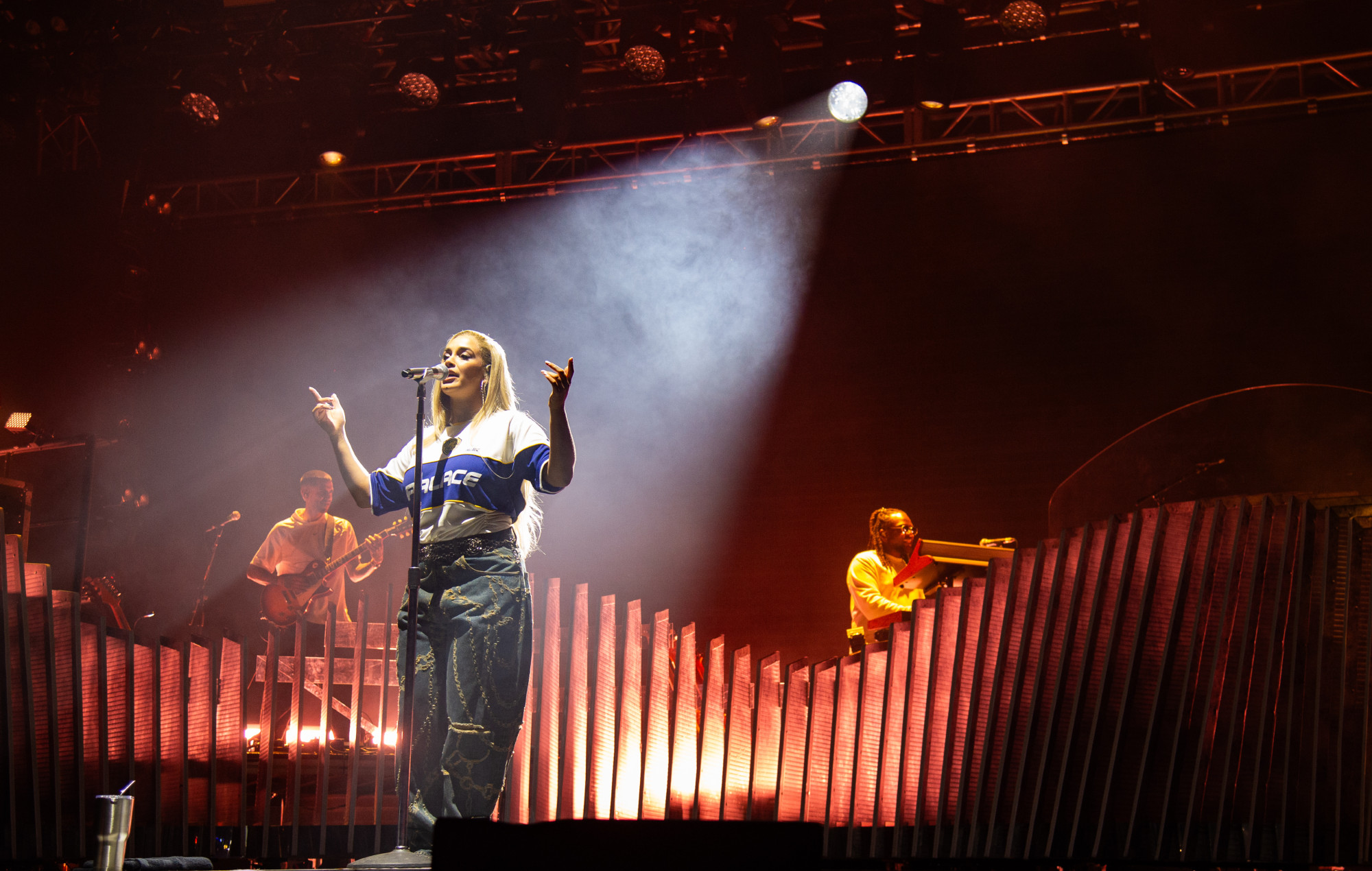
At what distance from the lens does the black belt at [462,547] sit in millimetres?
3240

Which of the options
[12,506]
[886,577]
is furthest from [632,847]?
[12,506]

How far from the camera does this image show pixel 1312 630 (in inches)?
141

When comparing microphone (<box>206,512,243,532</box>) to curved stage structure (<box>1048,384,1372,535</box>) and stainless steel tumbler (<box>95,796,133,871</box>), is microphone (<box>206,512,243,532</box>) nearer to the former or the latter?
curved stage structure (<box>1048,384,1372,535</box>)

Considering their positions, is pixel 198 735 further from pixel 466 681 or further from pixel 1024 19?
pixel 1024 19

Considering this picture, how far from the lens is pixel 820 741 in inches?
161

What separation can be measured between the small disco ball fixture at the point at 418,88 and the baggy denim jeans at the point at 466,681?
541 centimetres

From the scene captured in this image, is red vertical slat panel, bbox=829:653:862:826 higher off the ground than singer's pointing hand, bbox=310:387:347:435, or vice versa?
singer's pointing hand, bbox=310:387:347:435

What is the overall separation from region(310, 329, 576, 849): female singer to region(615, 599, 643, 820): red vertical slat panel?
0.91 m

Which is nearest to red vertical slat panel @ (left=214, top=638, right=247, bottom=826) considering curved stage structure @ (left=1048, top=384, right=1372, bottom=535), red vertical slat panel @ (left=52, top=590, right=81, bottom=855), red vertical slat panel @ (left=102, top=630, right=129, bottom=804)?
red vertical slat panel @ (left=102, top=630, right=129, bottom=804)

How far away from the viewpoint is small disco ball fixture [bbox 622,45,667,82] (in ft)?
24.5

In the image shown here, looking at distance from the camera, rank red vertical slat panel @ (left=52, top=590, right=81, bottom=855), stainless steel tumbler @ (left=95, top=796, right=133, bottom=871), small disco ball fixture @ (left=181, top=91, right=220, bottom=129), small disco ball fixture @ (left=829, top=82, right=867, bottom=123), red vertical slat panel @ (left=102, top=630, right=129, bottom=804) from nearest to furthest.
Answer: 1. stainless steel tumbler @ (left=95, top=796, right=133, bottom=871)
2. red vertical slat panel @ (left=52, top=590, right=81, bottom=855)
3. red vertical slat panel @ (left=102, top=630, right=129, bottom=804)
4. small disco ball fixture @ (left=829, top=82, right=867, bottom=123)
5. small disco ball fixture @ (left=181, top=91, right=220, bottom=129)

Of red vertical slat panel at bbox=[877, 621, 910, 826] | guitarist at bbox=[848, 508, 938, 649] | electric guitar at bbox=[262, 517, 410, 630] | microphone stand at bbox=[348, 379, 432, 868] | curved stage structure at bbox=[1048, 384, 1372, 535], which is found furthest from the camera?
electric guitar at bbox=[262, 517, 410, 630]

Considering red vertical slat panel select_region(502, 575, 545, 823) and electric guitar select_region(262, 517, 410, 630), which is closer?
red vertical slat panel select_region(502, 575, 545, 823)

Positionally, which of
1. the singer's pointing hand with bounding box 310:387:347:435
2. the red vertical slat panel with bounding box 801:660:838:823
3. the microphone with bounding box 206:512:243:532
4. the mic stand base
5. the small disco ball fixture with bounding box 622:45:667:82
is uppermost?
the small disco ball fixture with bounding box 622:45:667:82
